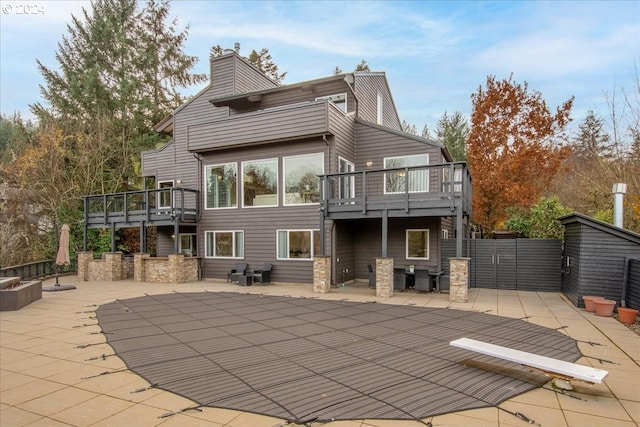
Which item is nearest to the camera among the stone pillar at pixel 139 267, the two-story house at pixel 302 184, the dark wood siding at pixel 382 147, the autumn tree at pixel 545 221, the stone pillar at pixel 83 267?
the two-story house at pixel 302 184

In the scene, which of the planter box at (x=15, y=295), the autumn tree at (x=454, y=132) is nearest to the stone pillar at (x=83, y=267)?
the planter box at (x=15, y=295)

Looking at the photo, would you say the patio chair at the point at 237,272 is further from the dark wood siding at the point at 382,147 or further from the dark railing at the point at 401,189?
the dark wood siding at the point at 382,147

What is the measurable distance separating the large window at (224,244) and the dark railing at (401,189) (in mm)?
4273

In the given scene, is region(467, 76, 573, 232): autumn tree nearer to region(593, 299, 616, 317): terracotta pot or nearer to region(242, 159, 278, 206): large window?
region(593, 299, 616, 317): terracotta pot

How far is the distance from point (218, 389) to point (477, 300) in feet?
25.3

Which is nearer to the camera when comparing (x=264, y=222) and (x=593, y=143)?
(x=264, y=222)

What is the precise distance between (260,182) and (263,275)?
3.52 m

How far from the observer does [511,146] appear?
15062 mm

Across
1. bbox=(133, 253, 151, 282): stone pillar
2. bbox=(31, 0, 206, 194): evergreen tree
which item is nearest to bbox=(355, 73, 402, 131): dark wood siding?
bbox=(133, 253, 151, 282): stone pillar

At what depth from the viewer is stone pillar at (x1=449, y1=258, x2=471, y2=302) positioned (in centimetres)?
904

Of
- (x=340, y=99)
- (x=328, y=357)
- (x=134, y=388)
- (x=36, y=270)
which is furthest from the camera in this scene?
(x=36, y=270)

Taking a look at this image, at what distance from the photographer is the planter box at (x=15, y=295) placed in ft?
27.8

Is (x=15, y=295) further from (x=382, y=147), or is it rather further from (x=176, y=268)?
(x=382, y=147)

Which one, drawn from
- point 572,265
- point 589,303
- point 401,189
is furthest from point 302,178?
point 589,303
